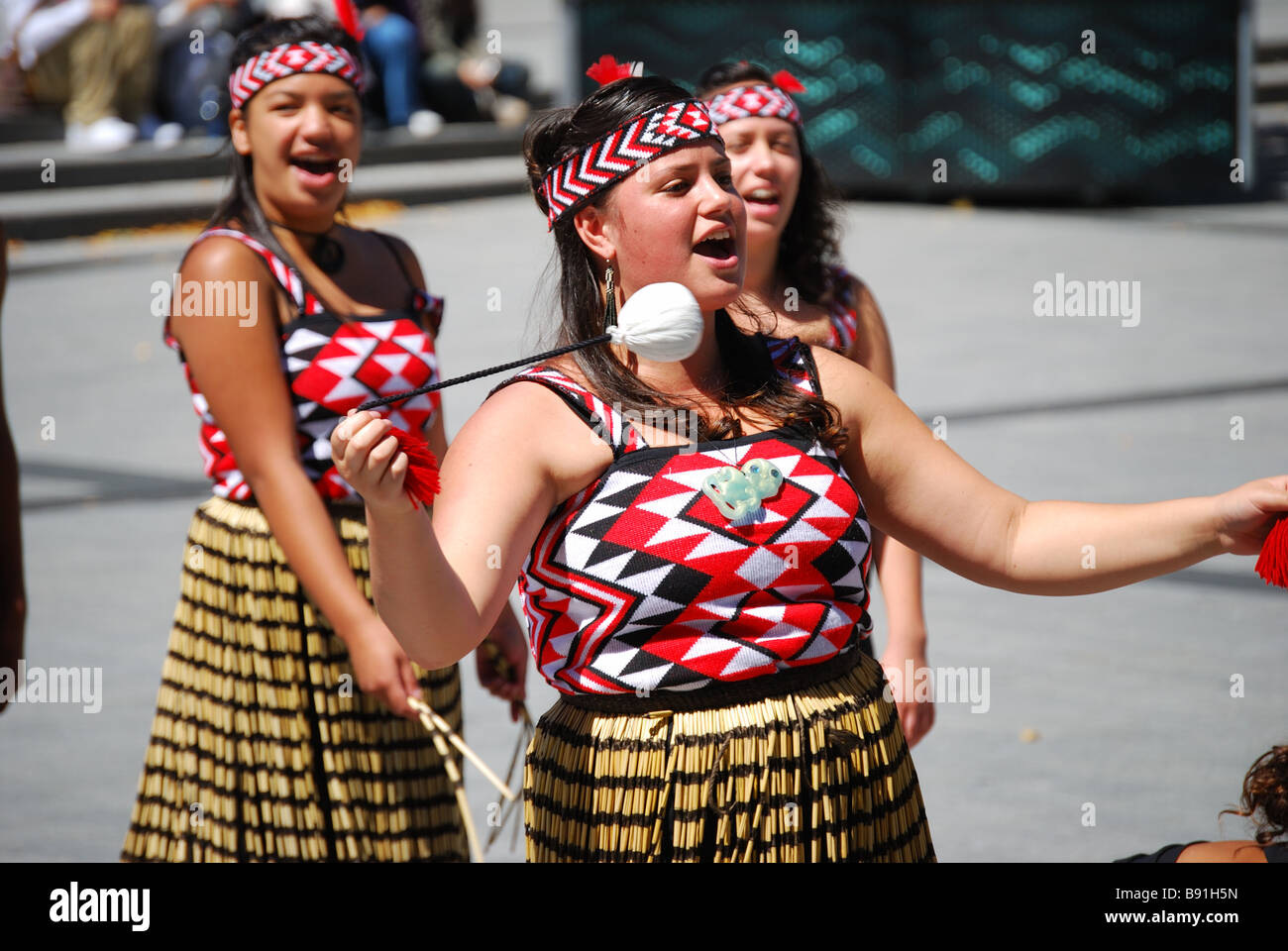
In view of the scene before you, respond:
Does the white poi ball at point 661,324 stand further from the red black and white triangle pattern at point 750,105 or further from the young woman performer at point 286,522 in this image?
the red black and white triangle pattern at point 750,105

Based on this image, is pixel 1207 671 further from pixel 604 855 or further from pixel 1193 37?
pixel 1193 37

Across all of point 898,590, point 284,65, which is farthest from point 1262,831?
point 284,65

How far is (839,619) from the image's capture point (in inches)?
85.1

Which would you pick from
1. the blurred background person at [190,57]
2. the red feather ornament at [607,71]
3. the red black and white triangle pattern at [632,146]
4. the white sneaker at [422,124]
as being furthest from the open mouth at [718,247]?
the white sneaker at [422,124]

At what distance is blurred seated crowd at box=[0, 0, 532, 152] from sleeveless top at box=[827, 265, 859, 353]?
10.6m

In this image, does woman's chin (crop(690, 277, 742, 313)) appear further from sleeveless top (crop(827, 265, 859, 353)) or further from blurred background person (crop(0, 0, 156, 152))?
blurred background person (crop(0, 0, 156, 152))

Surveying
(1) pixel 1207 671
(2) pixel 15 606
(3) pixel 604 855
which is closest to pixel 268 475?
(2) pixel 15 606

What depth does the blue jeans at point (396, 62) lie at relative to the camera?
46.9 feet

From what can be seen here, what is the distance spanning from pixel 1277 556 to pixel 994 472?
4.68 m

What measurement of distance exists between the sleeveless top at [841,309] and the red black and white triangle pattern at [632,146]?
0.99 metres

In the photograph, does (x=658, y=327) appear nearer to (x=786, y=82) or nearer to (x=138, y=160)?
(x=786, y=82)

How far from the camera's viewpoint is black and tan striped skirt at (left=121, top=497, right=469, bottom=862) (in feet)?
10.5

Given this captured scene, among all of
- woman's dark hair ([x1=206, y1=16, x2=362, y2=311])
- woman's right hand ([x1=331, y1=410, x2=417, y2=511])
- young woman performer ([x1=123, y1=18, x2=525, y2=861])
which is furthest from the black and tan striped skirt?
woman's right hand ([x1=331, y1=410, x2=417, y2=511])
